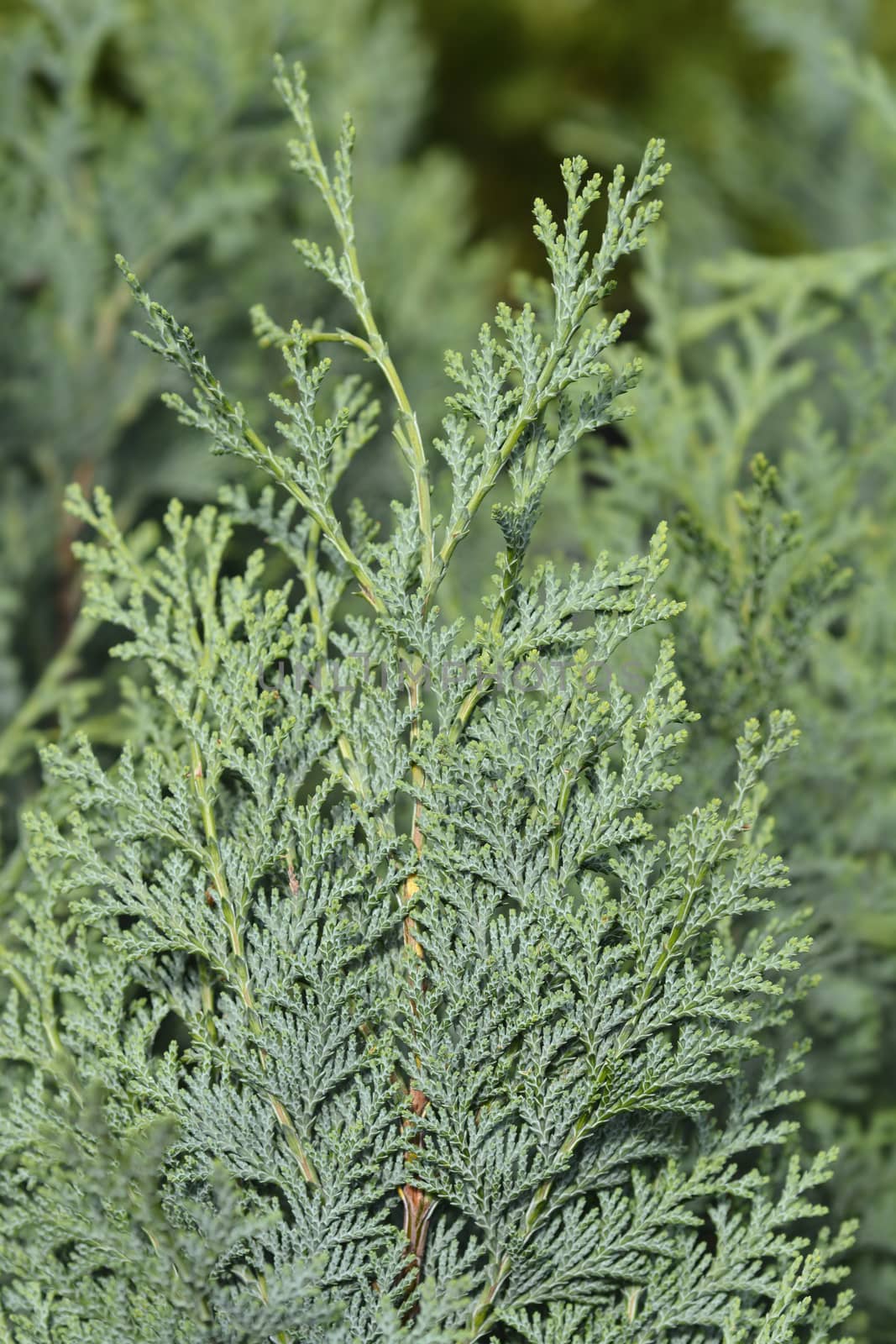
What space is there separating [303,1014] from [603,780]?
0.31 metres

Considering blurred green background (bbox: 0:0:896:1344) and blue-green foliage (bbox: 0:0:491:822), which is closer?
blurred green background (bbox: 0:0:896:1344)

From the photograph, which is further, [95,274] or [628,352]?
[95,274]

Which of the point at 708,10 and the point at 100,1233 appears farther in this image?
the point at 708,10

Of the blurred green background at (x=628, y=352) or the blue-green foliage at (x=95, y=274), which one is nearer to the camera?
the blurred green background at (x=628, y=352)

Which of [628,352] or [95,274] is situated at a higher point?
[95,274]

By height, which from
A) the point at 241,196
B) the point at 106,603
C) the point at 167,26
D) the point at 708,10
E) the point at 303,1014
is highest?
the point at 708,10

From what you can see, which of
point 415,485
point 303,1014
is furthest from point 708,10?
point 303,1014

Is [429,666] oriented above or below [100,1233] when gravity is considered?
above

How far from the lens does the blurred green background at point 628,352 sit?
172 centimetres

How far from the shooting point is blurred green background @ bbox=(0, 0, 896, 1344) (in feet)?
5.64

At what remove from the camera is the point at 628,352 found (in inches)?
68.2

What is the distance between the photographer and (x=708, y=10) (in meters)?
4.96

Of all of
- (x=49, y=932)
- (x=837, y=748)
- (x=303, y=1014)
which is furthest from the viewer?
(x=837, y=748)

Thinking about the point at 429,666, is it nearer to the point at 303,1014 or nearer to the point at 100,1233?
the point at 303,1014
